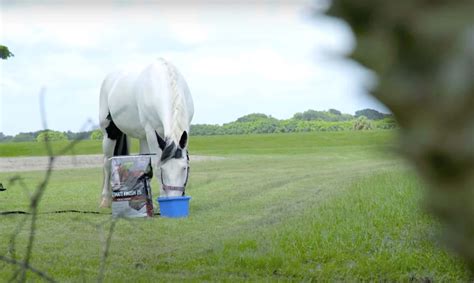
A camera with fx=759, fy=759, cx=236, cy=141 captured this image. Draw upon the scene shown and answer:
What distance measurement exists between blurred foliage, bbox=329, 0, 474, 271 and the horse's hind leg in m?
7.36

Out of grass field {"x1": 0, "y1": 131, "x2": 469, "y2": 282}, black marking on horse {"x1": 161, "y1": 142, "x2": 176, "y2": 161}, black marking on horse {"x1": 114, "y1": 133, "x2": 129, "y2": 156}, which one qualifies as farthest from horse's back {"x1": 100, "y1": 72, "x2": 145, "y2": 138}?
black marking on horse {"x1": 161, "y1": 142, "x2": 176, "y2": 161}

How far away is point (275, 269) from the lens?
362 cm

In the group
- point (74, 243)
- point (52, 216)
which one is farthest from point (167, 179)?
point (74, 243)

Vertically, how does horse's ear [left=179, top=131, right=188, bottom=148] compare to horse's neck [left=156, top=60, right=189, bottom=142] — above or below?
below

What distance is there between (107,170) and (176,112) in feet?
5.56

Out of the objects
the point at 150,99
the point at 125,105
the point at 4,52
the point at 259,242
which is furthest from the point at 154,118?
the point at 259,242

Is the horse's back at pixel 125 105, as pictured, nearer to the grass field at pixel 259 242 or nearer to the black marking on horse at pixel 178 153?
the grass field at pixel 259 242

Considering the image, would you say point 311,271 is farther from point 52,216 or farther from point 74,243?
point 52,216

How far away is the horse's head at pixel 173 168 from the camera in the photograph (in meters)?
5.95

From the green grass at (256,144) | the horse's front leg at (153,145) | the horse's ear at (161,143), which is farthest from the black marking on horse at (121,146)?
the green grass at (256,144)

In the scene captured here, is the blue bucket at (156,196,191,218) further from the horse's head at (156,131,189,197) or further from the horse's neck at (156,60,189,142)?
the horse's neck at (156,60,189,142)

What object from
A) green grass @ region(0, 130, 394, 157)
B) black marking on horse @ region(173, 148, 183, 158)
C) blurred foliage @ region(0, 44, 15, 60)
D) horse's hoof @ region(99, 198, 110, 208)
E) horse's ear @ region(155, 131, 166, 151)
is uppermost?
blurred foliage @ region(0, 44, 15, 60)

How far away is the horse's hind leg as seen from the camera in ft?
24.8

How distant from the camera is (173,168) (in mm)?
5953
